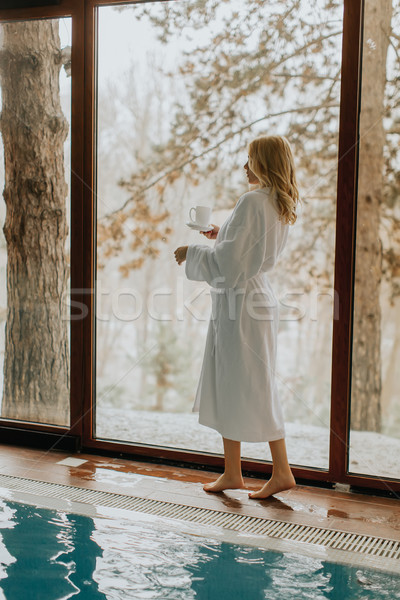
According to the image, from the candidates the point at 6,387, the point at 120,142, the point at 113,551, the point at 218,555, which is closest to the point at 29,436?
the point at 6,387

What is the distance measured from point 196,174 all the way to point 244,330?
130 cm

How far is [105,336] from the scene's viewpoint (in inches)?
144

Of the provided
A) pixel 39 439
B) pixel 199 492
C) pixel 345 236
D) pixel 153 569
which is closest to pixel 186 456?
pixel 199 492

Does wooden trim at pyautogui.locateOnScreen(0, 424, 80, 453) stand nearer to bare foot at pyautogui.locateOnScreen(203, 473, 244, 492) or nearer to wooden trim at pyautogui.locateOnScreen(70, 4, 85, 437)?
wooden trim at pyautogui.locateOnScreen(70, 4, 85, 437)

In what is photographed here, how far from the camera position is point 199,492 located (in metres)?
2.72

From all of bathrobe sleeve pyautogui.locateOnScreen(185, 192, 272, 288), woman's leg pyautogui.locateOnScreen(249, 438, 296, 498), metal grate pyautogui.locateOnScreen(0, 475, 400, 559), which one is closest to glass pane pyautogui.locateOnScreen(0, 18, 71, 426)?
metal grate pyautogui.locateOnScreen(0, 475, 400, 559)

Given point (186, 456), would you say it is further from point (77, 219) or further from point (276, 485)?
point (77, 219)

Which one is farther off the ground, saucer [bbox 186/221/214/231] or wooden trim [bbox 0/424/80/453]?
saucer [bbox 186/221/214/231]

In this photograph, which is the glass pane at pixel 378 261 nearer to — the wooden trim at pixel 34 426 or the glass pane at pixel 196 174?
the glass pane at pixel 196 174

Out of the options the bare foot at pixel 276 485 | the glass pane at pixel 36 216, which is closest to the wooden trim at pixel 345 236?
the bare foot at pixel 276 485

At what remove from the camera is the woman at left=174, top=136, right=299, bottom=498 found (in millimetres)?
2477

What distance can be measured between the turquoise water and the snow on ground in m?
0.81

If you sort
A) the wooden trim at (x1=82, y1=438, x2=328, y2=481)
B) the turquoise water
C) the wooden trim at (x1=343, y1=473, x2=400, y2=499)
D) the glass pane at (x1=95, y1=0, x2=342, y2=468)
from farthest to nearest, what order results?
the glass pane at (x1=95, y1=0, x2=342, y2=468)
the wooden trim at (x1=82, y1=438, x2=328, y2=481)
the wooden trim at (x1=343, y1=473, x2=400, y2=499)
the turquoise water

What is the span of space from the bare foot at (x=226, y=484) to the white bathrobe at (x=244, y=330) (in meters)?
0.23
